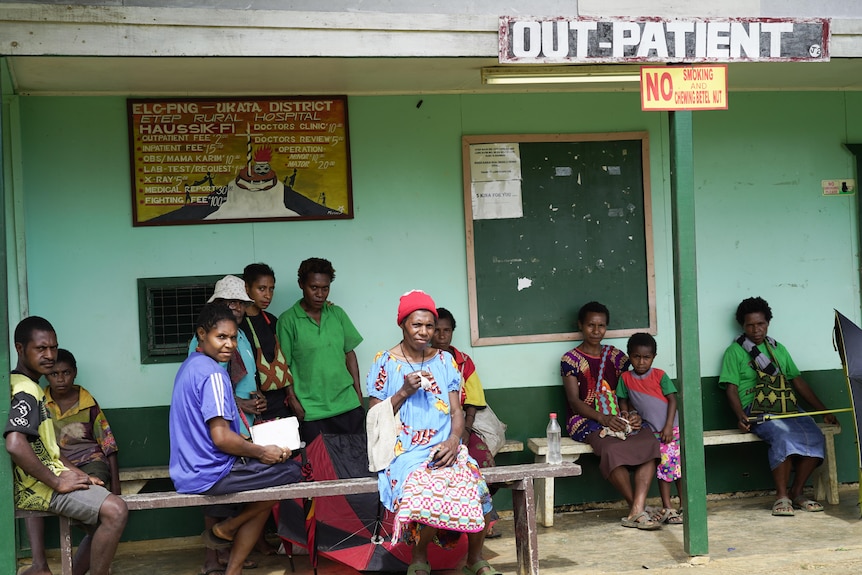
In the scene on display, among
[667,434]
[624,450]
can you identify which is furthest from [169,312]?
[667,434]

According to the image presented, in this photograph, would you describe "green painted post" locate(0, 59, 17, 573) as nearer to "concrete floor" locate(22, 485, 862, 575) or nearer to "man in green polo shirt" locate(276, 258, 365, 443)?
"concrete floor" locate(22, 485, 862, 575)

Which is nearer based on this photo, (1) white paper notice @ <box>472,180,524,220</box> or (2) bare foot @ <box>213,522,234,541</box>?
(2) bare foot @ <box>213,522,234,541</box>

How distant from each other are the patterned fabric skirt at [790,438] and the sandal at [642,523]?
993 millimetres

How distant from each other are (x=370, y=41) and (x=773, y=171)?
3.80 meters

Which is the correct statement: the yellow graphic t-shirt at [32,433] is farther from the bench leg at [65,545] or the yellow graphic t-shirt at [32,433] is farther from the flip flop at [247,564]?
the flip flop at [247,564]

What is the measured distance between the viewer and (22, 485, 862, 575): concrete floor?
19.5ft

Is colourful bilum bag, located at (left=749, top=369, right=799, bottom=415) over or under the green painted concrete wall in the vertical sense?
under

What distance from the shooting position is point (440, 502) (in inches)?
209

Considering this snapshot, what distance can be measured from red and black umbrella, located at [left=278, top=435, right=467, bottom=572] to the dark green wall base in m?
1.06

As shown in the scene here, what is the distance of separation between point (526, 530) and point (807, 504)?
2578mm

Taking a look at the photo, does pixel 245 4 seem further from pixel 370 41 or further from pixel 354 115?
pixel 354 115

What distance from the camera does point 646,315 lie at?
24.9ft

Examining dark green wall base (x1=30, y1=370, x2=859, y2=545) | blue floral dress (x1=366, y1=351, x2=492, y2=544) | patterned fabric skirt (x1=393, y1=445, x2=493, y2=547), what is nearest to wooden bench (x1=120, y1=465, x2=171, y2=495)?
dark green wall base (x1=30, y1=370, x2=859, y2=545)

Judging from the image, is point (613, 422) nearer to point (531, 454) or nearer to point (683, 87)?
point (531, 454)
